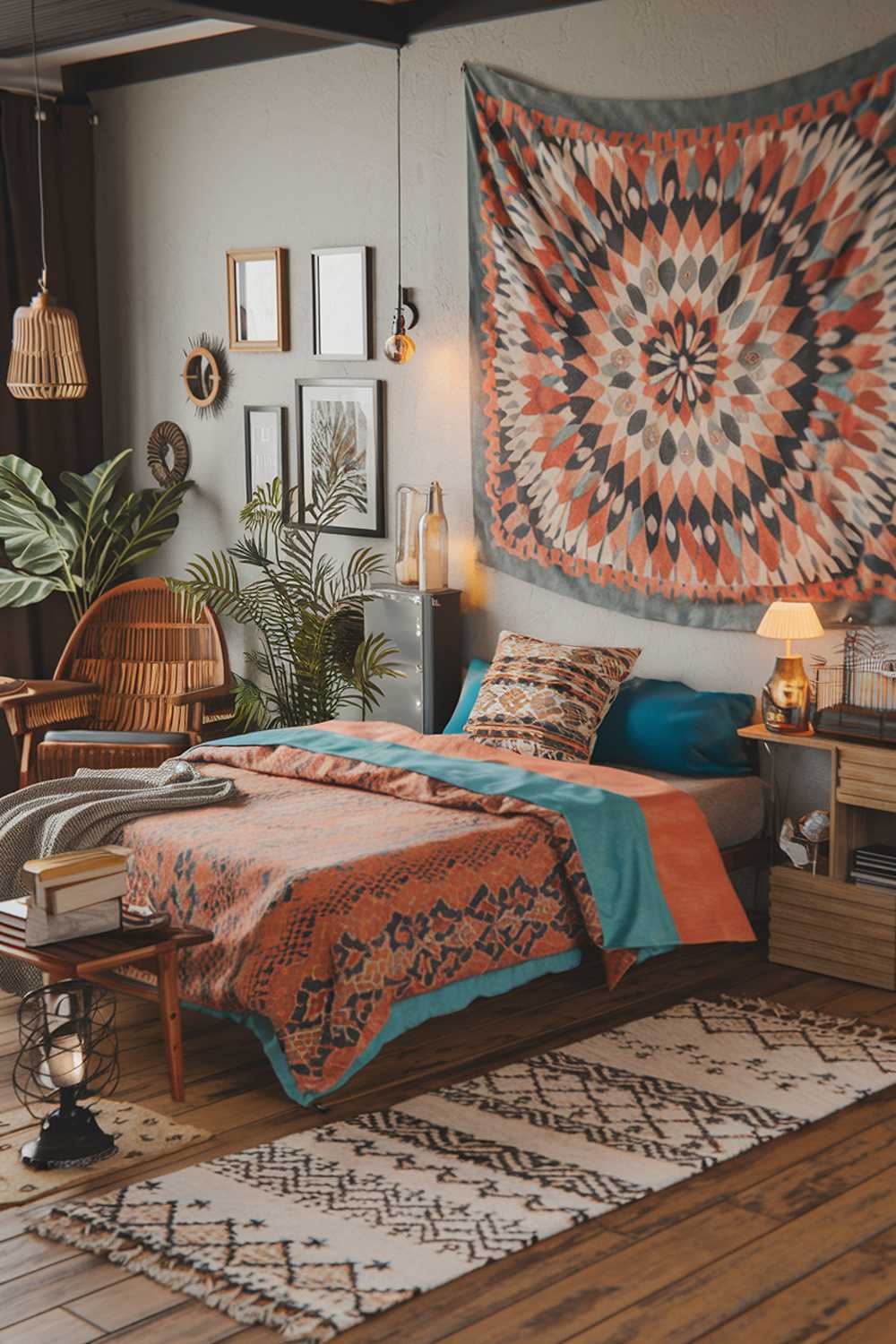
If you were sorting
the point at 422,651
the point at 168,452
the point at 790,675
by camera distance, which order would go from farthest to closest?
the point at 168,452 → the point at 422,651 → the point at 790,675

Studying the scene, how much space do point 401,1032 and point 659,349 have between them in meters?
2.51

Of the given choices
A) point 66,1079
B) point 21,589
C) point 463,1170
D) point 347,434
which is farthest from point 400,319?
point 463,1170

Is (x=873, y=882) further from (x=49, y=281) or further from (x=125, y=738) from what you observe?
(x=49, y=281)

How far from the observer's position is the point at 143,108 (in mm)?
6992

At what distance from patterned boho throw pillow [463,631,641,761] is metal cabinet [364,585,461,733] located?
48 centimetres

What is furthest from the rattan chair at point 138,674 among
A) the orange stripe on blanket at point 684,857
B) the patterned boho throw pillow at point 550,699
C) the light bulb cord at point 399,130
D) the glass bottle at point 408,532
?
the orange stripe on blanket at point 684,857

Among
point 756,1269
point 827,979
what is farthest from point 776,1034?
point 756,1269

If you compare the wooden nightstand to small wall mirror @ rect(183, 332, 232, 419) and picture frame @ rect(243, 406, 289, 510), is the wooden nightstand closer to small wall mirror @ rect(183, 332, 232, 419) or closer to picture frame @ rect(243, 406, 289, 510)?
picture frame @ rect(243, 406, 289, 510)

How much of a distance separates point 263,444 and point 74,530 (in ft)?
2.81

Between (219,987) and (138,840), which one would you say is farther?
(138,840)

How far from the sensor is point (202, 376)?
6.92m

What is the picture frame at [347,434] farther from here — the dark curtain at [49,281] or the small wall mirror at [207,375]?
the dark curtain at [49,281]

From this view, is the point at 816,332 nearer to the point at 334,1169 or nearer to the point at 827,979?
the point at 827,979

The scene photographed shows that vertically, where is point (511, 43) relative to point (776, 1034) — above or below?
above
